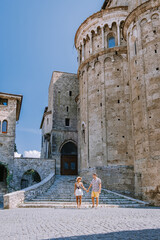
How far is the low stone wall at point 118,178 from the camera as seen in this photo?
21.2 meters

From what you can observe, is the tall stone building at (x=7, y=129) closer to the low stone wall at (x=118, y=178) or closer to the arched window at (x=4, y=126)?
the arched window at (x=4, y=126)

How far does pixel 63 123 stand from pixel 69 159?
4.44 meters

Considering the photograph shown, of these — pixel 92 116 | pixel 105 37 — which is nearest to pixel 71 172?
pixel 92 116

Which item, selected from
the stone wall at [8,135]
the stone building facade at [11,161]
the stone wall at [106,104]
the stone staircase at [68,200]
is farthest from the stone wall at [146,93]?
the stone wall at [8,135]

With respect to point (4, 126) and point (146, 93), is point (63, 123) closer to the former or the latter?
point (4, 126)

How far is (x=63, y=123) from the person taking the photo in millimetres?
32469

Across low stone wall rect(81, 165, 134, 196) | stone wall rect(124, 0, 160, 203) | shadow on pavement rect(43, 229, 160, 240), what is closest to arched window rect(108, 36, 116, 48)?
stone wall rect(124, 0, 160, 203)

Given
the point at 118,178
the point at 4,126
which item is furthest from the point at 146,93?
the point at 4,126

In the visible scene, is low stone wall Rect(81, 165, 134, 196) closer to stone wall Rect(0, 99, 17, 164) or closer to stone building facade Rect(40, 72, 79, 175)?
stone building facade Rect(40, 72, 79, 175)

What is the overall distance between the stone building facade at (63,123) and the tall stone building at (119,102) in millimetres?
119

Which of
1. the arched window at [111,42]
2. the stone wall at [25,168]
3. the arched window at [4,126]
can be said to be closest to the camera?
the arched window at [111,42]

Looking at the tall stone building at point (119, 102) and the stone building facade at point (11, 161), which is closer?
the tall stone building at point (119, 102)

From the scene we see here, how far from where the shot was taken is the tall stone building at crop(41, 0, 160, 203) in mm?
18031

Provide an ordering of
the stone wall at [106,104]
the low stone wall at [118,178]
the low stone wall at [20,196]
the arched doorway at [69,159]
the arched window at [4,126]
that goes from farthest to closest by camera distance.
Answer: the arched doorway at [69,159], the arched window at [4,126], the stone wall at [106,104], the low stone wall at [118,178], the low stone wall at [20,196]
